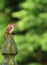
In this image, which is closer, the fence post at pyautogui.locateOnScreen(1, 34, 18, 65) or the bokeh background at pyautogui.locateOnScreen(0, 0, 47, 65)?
the fence post at pyautogui.locateOnScreen(1, 34, 18, 65)

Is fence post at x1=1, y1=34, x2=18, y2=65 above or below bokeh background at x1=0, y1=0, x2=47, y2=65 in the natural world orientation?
below

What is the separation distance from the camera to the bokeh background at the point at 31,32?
5.77 meters

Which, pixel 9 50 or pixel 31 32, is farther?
pixel 31 32

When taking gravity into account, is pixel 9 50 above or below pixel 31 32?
below

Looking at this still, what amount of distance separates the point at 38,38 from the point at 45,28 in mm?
341

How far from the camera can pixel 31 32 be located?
5910mm

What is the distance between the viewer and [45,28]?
19.9ft

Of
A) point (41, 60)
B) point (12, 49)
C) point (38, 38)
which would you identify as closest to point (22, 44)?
point (38, 38)

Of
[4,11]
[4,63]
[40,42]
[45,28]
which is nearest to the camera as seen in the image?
[4,63]

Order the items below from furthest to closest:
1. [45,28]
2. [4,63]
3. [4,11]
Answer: [4,11]
[45,28]
[4,63]

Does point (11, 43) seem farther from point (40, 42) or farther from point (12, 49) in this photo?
point (40, 42)

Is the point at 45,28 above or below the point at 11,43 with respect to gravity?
above

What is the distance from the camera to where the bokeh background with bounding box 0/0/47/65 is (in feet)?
18.9

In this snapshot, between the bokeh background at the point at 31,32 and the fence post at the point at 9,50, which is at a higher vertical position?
the bokeh background at the point at 31,32
